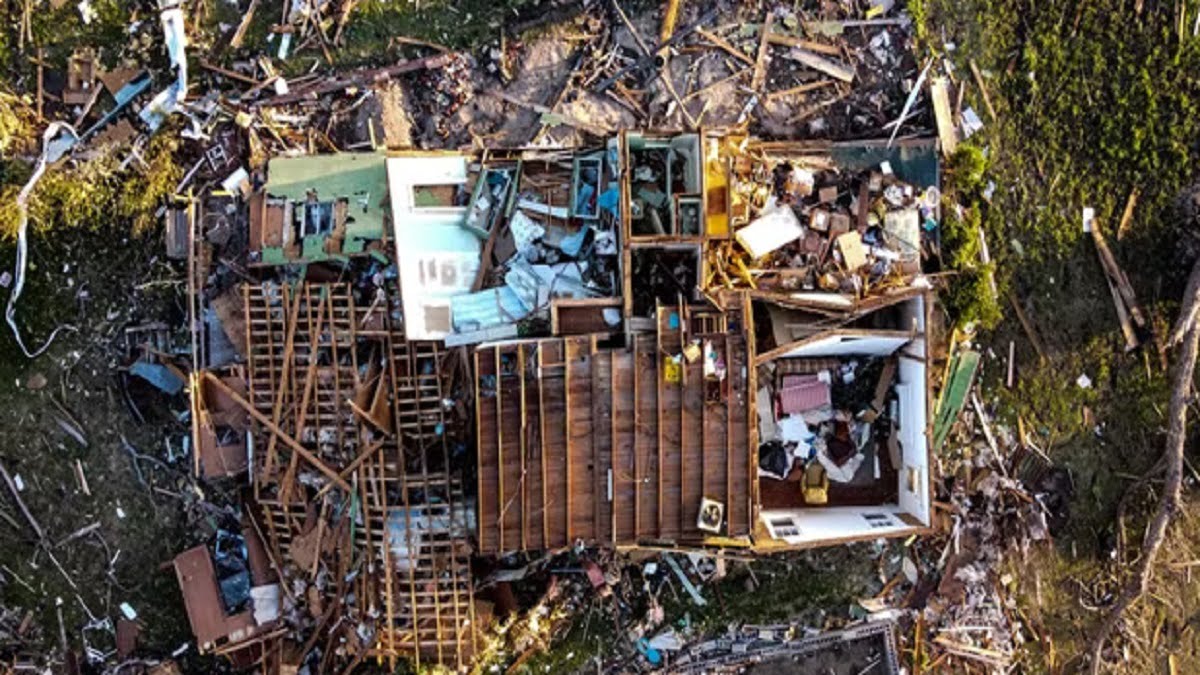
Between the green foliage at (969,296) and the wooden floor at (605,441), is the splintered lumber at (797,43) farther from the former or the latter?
the wooden floor at (605,441)

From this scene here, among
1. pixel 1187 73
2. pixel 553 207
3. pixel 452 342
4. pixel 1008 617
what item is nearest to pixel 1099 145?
pixel 1187 73

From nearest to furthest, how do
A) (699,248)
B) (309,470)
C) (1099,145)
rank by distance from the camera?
(699,248) → (309,470) → (1099,145)

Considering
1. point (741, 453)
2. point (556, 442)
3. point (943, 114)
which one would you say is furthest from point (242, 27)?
point (943, 114)

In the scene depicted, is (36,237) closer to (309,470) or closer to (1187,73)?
(309,470)

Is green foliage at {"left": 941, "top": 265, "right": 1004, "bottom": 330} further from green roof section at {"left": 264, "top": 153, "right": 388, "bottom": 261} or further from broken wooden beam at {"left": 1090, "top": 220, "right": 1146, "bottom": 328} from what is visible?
green roof section at {"left": 264, "top": 153, "right": 388, "bottom": 261}

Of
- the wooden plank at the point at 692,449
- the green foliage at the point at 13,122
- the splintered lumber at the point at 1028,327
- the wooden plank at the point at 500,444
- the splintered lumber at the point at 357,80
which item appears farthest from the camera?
the splintered lumber at the point at 1028,327

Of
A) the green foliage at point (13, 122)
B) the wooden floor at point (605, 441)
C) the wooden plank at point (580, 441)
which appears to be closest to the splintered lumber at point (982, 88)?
the wooden floor at point (605, 441)

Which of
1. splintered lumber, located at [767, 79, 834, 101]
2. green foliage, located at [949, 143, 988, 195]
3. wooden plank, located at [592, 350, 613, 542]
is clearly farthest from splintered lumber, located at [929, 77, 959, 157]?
wooden plank, located at [592, 350, 613, 542]
